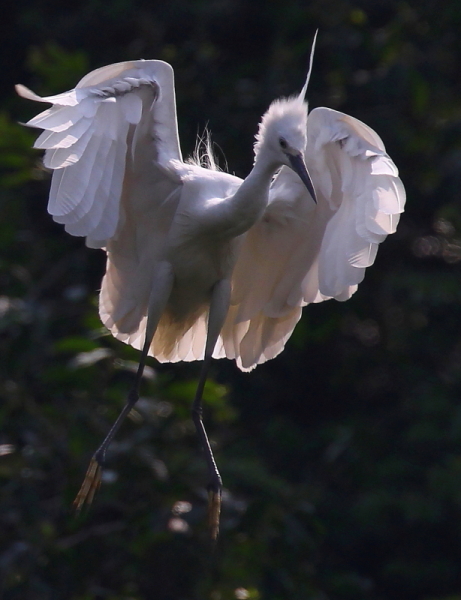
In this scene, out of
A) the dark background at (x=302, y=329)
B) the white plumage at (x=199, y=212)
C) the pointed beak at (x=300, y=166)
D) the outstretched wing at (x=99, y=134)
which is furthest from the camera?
A: the dark background at (x=302, y=329)

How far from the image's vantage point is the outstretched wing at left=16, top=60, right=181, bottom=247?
3418 mm

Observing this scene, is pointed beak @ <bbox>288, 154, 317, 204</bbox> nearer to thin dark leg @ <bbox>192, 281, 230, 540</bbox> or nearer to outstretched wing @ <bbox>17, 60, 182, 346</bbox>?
outstretched wing @ <bbox>17, 60, 182, 346</bbox>

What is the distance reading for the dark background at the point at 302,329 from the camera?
4984mm

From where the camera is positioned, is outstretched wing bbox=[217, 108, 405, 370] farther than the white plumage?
Yes

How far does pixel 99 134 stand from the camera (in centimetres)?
356

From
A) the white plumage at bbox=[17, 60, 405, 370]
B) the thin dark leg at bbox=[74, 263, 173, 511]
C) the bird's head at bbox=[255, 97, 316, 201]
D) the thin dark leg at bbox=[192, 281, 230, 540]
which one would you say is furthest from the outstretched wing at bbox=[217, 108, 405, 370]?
the thin dark leg at bbox=[74, 263, 173, 511]

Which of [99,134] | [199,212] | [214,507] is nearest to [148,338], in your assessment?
[199,212]

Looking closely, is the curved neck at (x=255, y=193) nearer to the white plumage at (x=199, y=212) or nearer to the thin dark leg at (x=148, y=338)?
the white plumage at (x=199, y=212)

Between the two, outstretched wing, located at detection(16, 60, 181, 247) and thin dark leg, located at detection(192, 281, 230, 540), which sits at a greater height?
outstretched wing, located at detection(16, 60, 181, 247)

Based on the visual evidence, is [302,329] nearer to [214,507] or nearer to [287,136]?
[214,507]

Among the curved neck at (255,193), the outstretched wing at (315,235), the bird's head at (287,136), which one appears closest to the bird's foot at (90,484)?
the outstretched wing at (315,235)

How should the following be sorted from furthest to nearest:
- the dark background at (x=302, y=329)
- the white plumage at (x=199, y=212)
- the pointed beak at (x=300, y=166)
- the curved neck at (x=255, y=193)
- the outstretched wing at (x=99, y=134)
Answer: the dark background at (x=302, y=329), the curved neck at (x=255, y=193), the pointed beak at (x=300, y=166), the white plumage at (x=199, y=212), the outstretched wing at (x=99, y=134)

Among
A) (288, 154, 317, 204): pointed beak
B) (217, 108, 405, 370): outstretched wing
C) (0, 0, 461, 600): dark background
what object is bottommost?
(0, 0, 461, 600): dark background

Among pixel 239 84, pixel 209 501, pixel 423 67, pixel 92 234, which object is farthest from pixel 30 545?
pixel 423 67
